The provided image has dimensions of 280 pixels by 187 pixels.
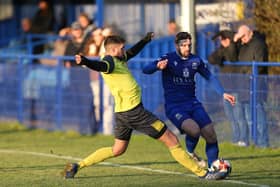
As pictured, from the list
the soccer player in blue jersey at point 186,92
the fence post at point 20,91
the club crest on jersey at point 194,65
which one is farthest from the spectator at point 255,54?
the fence post at point 20,91

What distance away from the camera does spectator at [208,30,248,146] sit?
14.9 metres

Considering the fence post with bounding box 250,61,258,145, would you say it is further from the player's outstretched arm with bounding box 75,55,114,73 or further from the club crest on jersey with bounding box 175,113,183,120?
the player's outstretched arm with bounding box 75,55,114,73

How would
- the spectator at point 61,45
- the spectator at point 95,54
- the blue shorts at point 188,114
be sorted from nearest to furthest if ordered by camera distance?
the blue shorts at point 188,114, the spectator at point 95,54, the spectator at point 61,45

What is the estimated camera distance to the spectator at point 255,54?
48.2ft

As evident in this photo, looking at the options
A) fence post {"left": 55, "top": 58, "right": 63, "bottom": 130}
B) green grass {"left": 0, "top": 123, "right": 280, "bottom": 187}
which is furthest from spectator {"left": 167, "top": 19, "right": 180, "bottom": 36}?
green grass {"left": 0, "top": 123, "right": 280, "bottom": 187}

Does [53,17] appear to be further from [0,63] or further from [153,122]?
[153,122]

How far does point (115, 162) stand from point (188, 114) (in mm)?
1940

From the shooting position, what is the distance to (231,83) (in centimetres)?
1516

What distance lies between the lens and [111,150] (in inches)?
451

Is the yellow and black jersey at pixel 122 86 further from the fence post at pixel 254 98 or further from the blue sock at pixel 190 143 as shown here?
the fence post at pixel 254 98

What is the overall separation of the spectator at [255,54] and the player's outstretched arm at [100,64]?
424 cm

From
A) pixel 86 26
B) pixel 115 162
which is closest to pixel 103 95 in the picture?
pixel 86 26

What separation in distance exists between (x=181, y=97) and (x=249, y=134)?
3.21 meters

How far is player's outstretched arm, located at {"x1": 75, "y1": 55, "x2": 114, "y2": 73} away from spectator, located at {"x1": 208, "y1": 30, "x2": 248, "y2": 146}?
4320 millimetres
